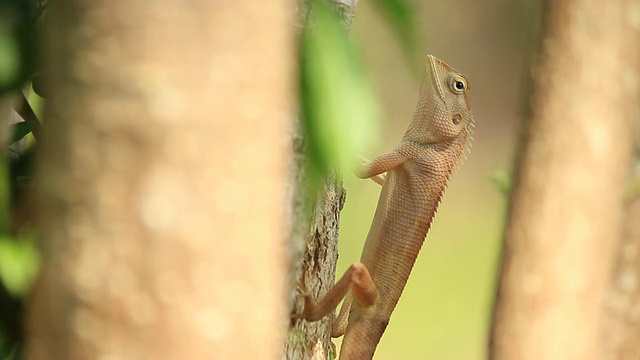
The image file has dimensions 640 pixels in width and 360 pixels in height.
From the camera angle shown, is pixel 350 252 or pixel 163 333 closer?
pixel 163 333

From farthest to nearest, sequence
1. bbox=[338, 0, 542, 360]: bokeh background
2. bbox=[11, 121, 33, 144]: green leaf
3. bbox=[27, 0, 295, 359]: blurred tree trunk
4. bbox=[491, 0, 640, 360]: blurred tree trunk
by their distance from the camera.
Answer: bbox=[338, 0, 542, 360]: bokeh background, bbox=[11, 121, 33, 144]: green leaf, bbox=[491, 0, 640, 360]: blurred tree trunk, bbox=[27, 0, 295, 359]: blurred tree trunk

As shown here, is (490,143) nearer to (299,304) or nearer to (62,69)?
(299,304)

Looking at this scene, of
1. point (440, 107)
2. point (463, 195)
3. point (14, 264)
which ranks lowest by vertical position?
point (14, 264)

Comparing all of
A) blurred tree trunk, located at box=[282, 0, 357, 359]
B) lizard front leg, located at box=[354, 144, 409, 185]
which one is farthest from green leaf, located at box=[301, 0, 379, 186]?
lizard front leg, located at box=[354, 144, 409, 185]

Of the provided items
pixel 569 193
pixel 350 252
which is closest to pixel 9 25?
pixel 569 193

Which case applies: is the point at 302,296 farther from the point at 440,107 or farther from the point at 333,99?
the point at 333,99

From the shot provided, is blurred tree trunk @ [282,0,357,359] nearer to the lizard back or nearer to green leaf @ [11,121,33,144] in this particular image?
the lizard back

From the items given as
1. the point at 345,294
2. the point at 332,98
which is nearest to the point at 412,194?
the point at 345,294
